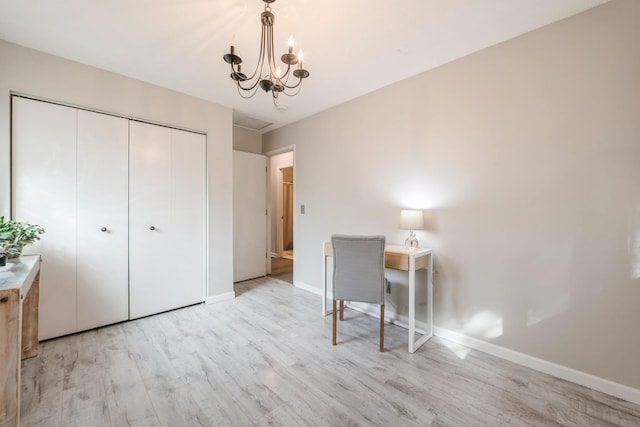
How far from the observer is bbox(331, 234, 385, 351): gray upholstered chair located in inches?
84.2

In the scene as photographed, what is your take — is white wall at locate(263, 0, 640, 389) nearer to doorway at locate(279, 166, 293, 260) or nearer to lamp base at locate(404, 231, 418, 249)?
lamp base at locate(404, 231, 418, 249)

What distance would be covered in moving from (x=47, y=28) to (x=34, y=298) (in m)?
2.08

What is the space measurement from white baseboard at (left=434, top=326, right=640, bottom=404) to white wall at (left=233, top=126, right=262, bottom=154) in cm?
380

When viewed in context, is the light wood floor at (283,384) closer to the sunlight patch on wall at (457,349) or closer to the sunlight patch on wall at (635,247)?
the sunlight patch on wall at (457,349)

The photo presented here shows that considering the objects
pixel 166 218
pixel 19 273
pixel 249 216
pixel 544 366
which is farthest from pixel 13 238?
pixel 544 366

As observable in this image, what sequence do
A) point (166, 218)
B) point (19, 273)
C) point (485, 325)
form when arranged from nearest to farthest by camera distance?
point (19, 273)
point (485, 325)
point (166, 218)

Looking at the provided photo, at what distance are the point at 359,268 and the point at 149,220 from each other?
2.29 m

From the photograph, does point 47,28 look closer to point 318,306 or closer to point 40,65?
point 40,65

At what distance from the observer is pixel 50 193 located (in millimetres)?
2266

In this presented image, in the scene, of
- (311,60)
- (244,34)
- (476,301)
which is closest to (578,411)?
(476,301)

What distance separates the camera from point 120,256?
263 cm

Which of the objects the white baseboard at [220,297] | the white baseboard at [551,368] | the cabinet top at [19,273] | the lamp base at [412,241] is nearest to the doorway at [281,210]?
the white baseboard at [220,297]

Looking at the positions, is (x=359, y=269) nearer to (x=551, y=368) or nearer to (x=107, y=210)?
(x=551, y=368)

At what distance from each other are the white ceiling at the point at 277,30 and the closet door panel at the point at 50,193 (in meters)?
0.58
